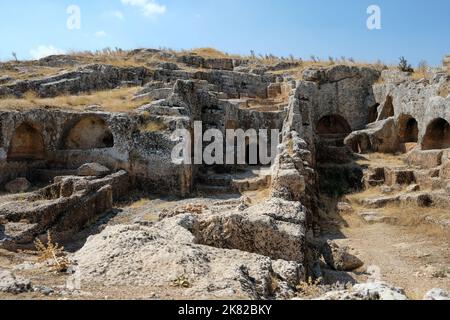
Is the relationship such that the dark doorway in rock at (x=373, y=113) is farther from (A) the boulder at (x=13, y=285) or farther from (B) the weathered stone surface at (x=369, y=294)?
(A) the boulder at (x=13, y=285)

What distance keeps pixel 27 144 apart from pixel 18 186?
8.39 ft

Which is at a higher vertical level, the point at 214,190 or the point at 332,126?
the point at 332,126

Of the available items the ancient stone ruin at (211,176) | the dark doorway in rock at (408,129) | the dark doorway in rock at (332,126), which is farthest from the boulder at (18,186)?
the dark doorway in rock at (332,126)

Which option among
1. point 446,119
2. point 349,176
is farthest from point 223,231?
point 446,119

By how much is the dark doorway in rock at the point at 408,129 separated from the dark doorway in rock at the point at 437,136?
195 centimetres

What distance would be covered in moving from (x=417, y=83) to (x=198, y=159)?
38.3ft

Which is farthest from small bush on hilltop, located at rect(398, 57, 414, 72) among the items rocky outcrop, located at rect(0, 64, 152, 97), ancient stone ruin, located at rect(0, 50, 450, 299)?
rocky outcrop, located at rect(0, 64, 152, 97)

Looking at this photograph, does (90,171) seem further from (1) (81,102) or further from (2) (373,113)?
(2) (373,113)

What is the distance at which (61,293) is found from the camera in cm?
404

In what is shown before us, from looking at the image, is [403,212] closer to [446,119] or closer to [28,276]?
[446,119]

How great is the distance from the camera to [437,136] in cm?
1945

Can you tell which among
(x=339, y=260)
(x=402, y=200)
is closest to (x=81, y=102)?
(x=339, y=260)

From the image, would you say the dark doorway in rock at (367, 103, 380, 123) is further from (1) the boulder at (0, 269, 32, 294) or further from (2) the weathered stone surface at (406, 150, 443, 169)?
(1) the boulder at (0, 269, 32, 294)

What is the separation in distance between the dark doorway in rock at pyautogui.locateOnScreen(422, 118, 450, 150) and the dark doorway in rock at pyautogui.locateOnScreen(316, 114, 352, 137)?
7260mm
